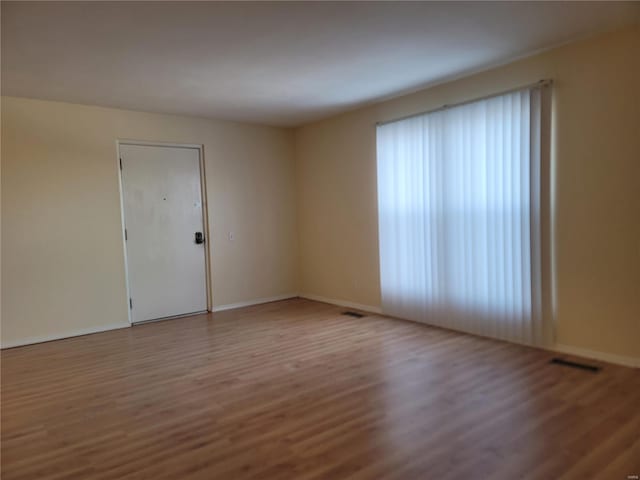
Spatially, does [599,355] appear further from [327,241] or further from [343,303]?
[327,241]

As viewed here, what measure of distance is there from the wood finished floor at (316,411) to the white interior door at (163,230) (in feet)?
3.57

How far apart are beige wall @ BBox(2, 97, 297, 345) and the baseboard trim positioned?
3.94 metres

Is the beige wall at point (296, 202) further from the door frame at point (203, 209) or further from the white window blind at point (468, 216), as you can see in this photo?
the white window blind at point (468, 216)

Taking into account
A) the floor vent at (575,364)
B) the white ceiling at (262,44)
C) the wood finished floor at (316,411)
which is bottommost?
the wood finished floor at (316,411)

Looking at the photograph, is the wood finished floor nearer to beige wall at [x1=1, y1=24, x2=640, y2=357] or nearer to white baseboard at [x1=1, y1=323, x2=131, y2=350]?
white baseboard at [x1=1, y1=323, x2=131, y2=350]

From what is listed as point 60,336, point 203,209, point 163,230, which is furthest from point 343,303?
point 60,336

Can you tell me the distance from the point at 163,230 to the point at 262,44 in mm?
2956

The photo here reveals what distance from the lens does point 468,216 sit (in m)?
4.18

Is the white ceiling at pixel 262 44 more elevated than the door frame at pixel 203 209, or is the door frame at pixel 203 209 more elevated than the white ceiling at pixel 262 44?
the white ceiling at pixel 262 44

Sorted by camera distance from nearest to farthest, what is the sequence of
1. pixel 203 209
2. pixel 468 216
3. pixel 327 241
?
pixel 468 216
pixel 203 209
pixel 327 241

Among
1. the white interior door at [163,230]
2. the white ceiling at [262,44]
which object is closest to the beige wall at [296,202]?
the white interior door at [163,230]

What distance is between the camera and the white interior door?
5.17 m

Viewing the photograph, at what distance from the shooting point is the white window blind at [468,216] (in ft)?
12.2

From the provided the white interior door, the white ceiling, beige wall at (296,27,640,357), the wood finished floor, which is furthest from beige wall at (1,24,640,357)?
the wood finished floor
